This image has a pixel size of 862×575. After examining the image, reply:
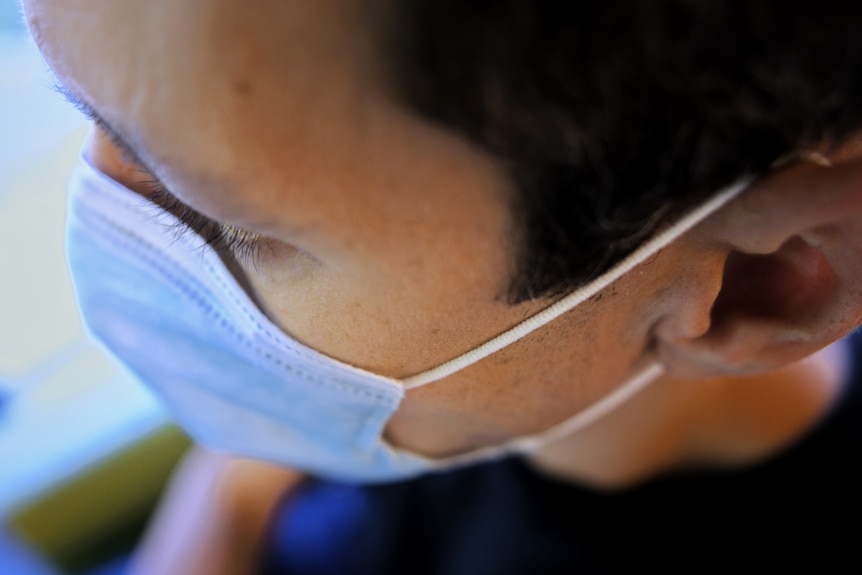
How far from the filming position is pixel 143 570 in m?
1.17

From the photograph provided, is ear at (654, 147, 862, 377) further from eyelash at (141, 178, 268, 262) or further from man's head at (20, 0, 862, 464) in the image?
eyelash at (141, 178, 268, 262)

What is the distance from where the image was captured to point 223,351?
0.69m

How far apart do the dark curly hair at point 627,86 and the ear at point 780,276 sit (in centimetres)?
3

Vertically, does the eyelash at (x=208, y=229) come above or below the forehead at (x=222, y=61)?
below

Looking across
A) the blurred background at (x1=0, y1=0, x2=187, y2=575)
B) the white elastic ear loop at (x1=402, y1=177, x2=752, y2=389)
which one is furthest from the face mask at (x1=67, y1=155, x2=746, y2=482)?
Result: the blurred background at (x1=0, y1=0, x2=187, y2=575)

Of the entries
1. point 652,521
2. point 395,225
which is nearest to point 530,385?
point 395,225

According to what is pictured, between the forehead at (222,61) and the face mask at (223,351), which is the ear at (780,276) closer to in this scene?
the face mask at (223,351)

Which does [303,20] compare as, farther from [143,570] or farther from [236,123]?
[143,570]

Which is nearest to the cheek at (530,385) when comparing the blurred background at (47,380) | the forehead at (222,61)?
the forehead at (222,61)

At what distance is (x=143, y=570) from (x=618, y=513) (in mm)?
735

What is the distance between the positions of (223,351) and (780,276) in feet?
1.56

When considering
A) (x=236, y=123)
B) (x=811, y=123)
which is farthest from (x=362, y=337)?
(x=811, y=123)

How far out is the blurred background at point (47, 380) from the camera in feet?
4.47

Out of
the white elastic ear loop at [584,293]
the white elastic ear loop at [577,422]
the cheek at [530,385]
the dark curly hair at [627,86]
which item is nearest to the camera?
the dark curly hair at [627,86]
